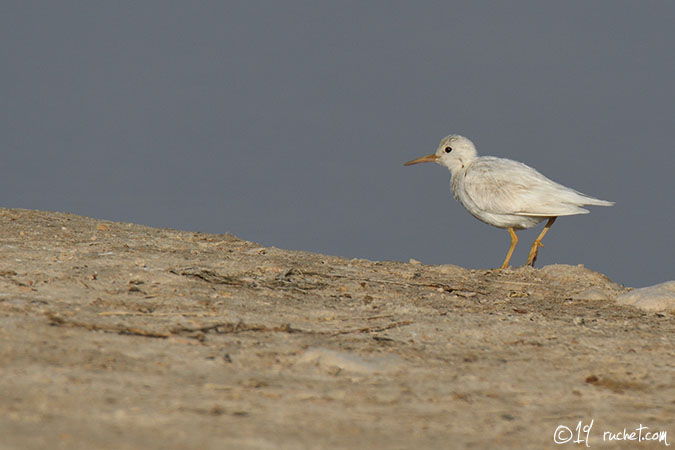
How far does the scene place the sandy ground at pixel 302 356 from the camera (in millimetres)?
3238

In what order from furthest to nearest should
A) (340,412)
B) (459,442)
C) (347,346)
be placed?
(347,346) < (340,412) < (459,442)

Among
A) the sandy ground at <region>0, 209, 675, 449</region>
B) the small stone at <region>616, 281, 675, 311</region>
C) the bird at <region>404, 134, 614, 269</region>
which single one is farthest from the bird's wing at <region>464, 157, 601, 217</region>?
the small stone at <region>616, 281, 675, 311</region>

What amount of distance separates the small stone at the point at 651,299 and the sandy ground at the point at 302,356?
0.21 m

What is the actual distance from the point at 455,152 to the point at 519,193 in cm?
158

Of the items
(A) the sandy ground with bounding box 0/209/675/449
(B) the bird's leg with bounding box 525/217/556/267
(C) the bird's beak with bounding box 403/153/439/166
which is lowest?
(A) the sandy ground with bounding box 0/209/675/449

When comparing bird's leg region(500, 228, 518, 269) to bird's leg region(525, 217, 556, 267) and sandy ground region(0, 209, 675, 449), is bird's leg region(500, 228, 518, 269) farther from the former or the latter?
sandy ground region(0, 209, 675, 449)

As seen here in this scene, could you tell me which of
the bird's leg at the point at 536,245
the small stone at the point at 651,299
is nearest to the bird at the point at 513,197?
the bird's leg at the point at 536,245

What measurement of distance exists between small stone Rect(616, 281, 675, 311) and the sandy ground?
8.2 inches

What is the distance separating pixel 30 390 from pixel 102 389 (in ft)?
1.05

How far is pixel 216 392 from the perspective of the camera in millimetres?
3580

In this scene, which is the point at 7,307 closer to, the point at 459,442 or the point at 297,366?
the point at 297,366

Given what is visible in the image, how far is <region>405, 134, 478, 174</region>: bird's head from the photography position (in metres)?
9.82

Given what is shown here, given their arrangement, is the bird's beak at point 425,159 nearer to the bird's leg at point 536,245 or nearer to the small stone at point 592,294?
the bird's leg at point 536,245

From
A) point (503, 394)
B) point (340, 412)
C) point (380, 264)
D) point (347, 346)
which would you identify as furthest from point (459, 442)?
point (380, 264)
